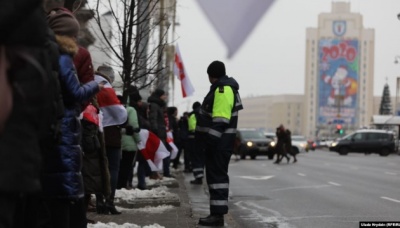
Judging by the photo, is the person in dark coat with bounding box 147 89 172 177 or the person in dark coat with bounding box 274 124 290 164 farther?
the person in dark coat with bounding box 274 124 290 164

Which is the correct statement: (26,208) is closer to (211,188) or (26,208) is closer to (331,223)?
(211,188)

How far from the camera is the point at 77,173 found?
4926 millimetres

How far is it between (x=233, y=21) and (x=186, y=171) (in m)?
20.3

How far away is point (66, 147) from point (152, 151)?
8006 mm

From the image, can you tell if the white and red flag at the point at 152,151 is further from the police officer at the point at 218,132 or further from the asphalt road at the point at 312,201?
the police officer at the point at 218,132

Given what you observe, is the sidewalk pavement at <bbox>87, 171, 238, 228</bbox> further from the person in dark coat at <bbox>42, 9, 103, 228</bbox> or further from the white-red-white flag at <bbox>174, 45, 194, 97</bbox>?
the white-red-white flag at <bbox>174, 45, 194, 97</bbox>

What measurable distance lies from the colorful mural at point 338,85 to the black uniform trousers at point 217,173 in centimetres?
17466

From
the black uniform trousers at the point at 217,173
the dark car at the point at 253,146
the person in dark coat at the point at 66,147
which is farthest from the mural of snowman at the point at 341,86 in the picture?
the person in dark coat at the point at 66,147

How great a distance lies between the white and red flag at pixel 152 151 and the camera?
12805 millimetres

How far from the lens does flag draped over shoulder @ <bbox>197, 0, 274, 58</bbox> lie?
135 inches

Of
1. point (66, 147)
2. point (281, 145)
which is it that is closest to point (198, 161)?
point (66, 147)

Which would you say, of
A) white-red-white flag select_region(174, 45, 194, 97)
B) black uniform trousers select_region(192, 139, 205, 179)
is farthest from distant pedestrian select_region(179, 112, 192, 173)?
black uniform trousers select_region(192, 139, 205, 179)

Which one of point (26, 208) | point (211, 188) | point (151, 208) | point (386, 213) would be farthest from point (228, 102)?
point (26, 208)

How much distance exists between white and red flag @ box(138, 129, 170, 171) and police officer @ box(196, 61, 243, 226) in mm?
3829
